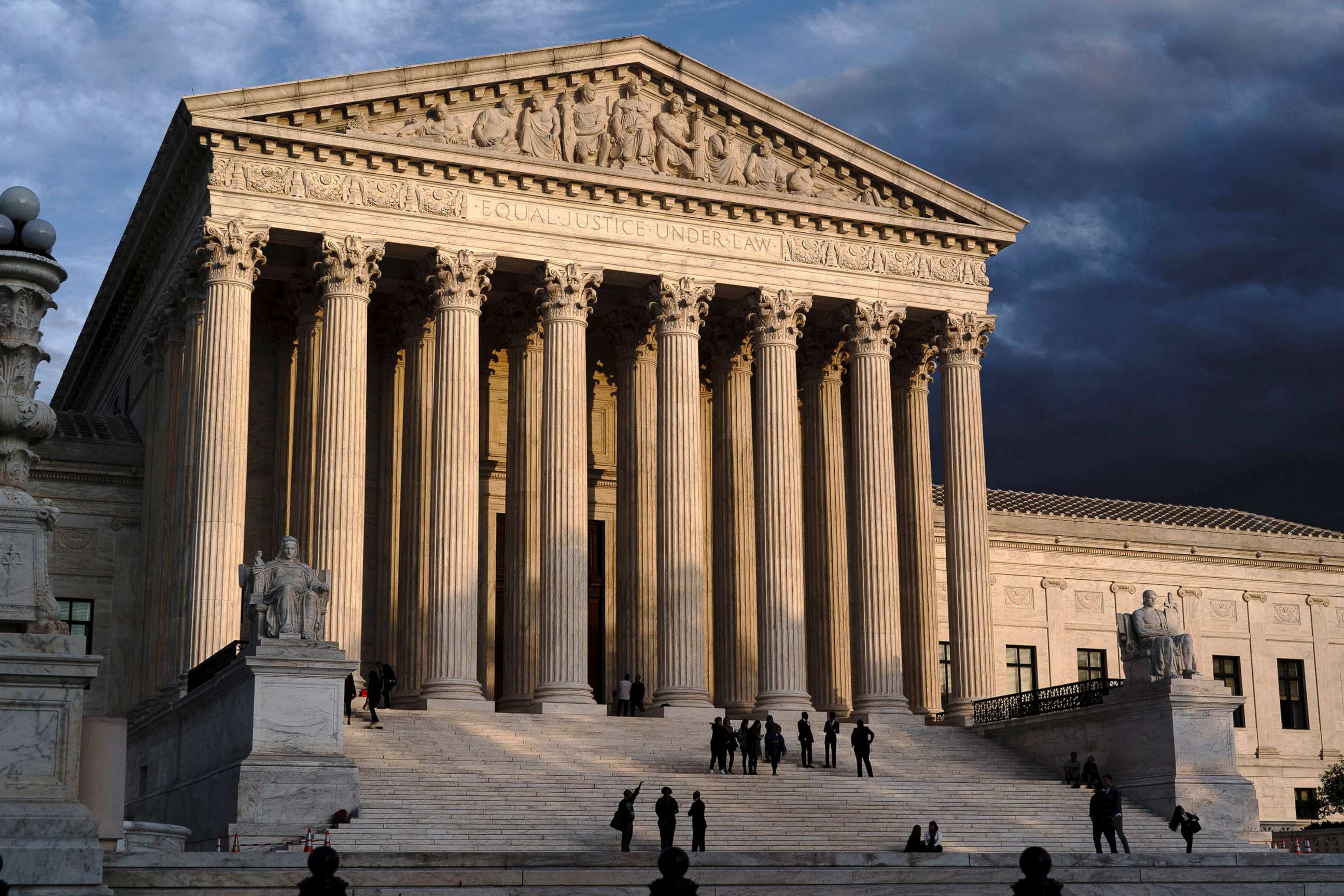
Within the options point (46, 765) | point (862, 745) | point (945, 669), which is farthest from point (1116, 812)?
point (945, 669)

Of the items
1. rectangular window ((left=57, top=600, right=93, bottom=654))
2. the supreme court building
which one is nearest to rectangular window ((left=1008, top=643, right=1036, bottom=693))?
the supreme court building

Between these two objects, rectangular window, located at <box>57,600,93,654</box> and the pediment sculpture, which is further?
rectangular window, located at <box>57,600,93,654</box>

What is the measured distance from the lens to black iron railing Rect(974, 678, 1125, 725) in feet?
129

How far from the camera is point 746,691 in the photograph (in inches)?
1801

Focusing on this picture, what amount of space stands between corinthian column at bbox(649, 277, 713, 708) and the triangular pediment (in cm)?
344

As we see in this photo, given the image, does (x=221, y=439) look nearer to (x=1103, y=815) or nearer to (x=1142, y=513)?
(x=1103, y=815)

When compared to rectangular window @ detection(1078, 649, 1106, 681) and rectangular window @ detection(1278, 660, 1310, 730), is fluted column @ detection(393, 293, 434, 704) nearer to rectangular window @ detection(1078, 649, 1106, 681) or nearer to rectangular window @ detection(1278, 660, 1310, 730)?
rectangular window @ detection(1078, 649, 1106, 681)

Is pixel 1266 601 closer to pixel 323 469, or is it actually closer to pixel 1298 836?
pixel 1298 836

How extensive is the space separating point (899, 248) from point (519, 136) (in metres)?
11.7

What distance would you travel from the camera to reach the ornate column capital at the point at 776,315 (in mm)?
45438

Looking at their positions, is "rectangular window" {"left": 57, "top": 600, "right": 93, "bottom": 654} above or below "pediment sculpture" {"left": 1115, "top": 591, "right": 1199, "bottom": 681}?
above

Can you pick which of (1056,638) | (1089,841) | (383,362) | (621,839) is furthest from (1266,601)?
(621,839)

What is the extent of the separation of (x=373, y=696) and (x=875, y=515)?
15878mm

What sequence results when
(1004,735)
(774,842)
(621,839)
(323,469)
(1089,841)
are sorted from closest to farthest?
(621,839)
(774,842)
(1089,841)
(323,469)
(1004,735)
